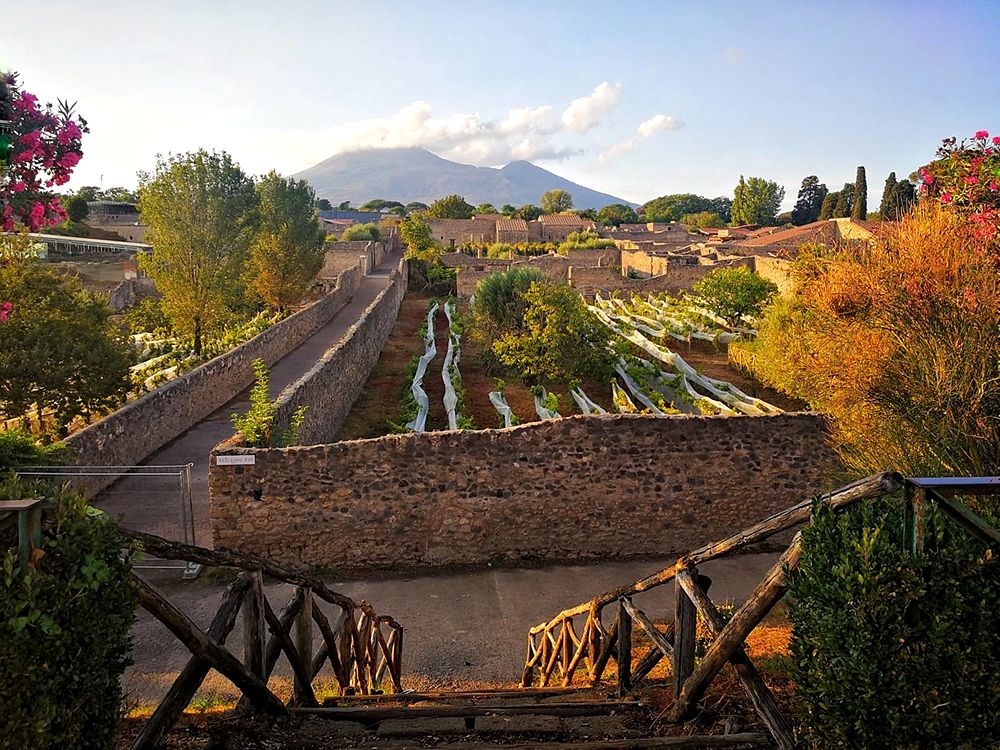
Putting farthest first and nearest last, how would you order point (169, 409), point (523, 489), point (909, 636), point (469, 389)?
point (469, 389) < point (169, 409) < point (523, 489) < point (909, 636)

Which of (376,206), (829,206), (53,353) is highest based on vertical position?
(376,206)

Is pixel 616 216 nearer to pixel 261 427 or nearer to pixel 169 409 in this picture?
pixel 169 409

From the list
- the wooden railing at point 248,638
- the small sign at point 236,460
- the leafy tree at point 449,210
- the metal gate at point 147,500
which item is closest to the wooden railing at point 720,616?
the wooden railing at point 248,638

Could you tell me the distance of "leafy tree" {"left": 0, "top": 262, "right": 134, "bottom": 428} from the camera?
1367 centimetres

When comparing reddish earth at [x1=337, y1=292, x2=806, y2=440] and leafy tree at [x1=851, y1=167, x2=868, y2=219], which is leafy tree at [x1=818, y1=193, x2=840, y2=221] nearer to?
leafy tree at [x1=851, y1=167, x2=868, y2=219]

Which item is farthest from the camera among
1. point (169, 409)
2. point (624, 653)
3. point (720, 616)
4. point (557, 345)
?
point (557, 345)

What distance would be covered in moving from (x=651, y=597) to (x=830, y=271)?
537 centimetres

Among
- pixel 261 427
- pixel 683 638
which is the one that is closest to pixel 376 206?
pixel 261 427

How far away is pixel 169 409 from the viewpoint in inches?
575

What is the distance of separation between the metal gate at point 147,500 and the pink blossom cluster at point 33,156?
4.94 m

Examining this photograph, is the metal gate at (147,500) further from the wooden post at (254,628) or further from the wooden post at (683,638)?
the wooden post at (683,638)

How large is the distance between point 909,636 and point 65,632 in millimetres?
3284

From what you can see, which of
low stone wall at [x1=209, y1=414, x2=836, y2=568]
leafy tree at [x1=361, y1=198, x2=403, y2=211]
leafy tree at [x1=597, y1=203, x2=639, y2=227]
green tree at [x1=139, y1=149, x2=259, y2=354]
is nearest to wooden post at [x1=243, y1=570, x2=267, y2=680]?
low stone wall at [x1=209, y1=414, x2=836, y2=568]

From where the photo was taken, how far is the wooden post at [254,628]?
4324 millimetres
